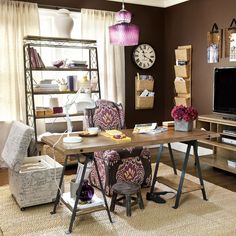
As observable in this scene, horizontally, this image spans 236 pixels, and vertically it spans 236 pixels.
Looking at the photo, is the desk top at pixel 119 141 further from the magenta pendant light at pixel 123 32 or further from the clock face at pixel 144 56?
the clock face at pixel 144 56

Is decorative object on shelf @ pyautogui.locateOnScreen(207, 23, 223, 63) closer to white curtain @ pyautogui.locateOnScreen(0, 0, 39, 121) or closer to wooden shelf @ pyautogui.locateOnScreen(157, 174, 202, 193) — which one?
wooden shelf @ pyautogui.locateOnScreen(157, 174, 202, 193)

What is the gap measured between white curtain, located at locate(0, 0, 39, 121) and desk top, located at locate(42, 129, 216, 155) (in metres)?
1.88

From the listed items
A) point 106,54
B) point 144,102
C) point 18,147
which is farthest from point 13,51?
point 144,102

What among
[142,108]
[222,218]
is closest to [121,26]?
[222,218]

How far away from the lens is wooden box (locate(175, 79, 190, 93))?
5.36m

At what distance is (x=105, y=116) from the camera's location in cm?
388

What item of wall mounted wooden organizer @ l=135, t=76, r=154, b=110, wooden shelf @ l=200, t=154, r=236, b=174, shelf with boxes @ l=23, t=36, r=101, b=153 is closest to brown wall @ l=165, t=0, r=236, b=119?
wall mounted wooden organizer @ l=135, t=76, r=154, b=110

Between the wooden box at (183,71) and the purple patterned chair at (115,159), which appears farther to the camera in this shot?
the wooden box at (183,71)

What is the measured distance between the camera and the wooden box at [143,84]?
18.4 feet

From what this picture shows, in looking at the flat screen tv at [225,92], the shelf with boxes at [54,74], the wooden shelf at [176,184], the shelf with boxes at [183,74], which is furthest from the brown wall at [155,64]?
the wooden shelf at [176,184]

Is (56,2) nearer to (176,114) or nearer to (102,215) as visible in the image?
(176,114)

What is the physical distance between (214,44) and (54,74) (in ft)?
8.05

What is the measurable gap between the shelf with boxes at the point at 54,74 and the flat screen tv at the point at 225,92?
5.60 ft

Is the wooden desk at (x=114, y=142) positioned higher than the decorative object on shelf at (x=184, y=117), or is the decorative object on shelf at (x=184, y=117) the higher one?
the decorative object on shelf at (x=184, y=117)
